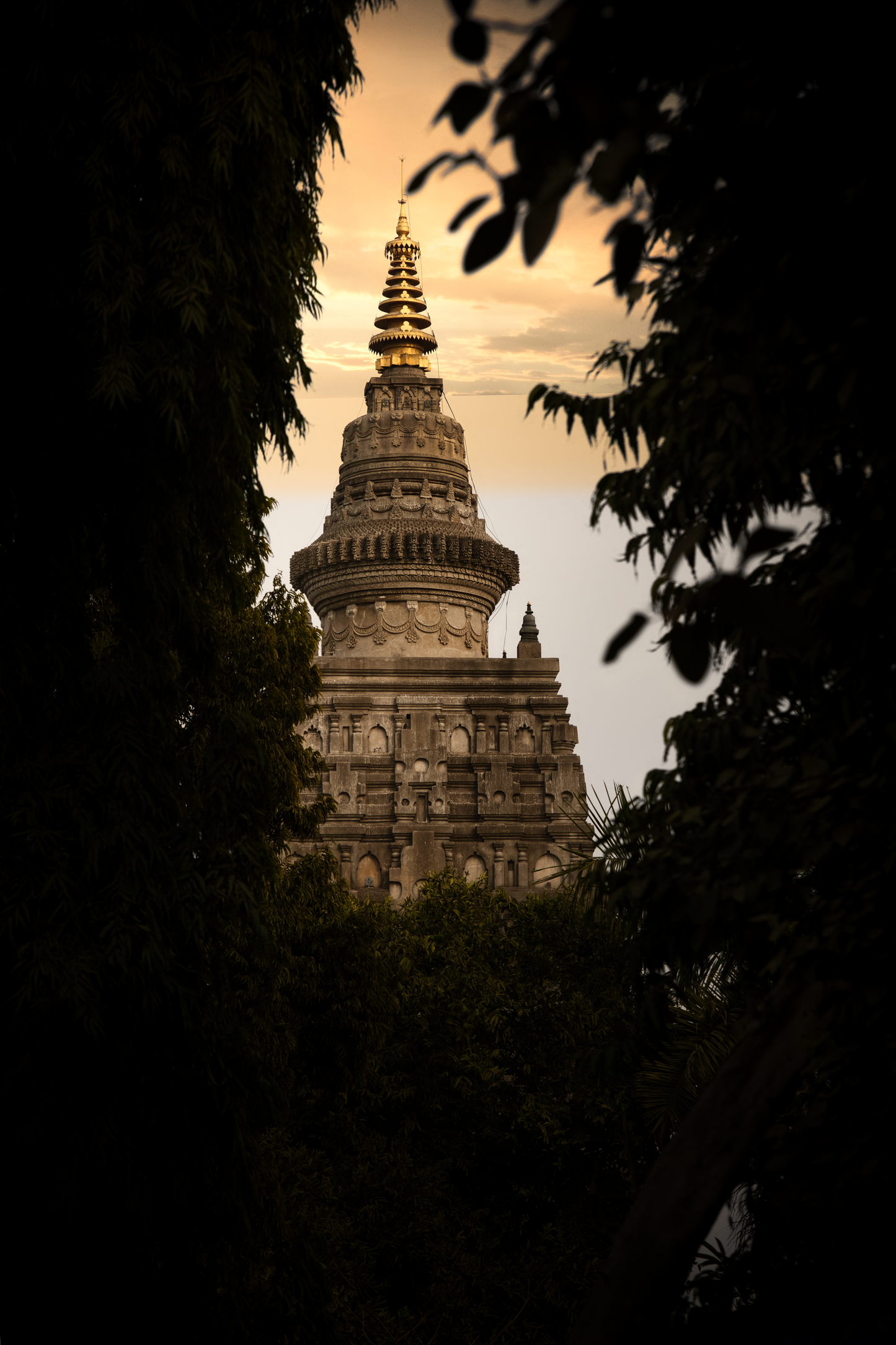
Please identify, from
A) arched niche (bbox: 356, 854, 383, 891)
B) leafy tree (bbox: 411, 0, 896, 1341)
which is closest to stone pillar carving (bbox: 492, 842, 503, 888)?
arched niche (bbox: 356, 854, 383, 891)

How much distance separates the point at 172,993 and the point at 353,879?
68.1ft

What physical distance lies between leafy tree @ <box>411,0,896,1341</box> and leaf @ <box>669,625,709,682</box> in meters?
0.45

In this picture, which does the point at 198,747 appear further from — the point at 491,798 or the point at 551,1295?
the point at 491,798

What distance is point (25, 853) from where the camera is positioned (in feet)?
28.0

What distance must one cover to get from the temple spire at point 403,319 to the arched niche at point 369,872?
45.4 feet

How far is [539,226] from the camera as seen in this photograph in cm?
320

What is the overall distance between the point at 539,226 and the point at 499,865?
26.8m

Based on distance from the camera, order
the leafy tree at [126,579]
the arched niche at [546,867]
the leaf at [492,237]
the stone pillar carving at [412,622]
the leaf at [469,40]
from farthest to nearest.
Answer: the stone pillar carving at [412,622], the arched niche at [546,867], the leafy tree at [126,579], the leaf at [492,237], the leaf at [469,40]

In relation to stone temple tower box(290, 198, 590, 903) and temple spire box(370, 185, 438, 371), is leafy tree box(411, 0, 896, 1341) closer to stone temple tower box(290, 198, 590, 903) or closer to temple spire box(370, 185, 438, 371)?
stone temple tower box(290, 198, 590, 903)

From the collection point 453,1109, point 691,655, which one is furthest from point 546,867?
point 691,655

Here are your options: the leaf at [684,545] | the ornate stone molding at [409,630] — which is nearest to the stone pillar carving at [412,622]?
the ornate stone molding at [409,630]

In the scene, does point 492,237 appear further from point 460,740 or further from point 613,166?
point 460,740

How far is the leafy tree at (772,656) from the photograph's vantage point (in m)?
4.79

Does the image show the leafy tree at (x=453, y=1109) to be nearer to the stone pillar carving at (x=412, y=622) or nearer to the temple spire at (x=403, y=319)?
the stone pillar carving at (x=412, y=622)
